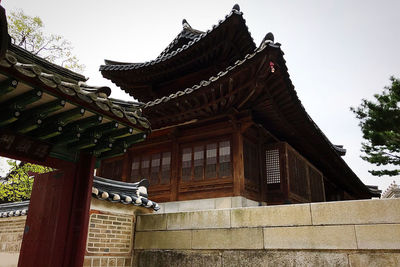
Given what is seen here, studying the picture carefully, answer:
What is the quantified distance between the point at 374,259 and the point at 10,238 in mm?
7546

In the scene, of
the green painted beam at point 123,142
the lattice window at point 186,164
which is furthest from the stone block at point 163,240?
the lattice window at point 186,164

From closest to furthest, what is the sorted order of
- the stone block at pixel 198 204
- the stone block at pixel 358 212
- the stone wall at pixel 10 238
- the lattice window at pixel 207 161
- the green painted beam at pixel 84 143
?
1. the stone block at pixel 358 212
2. the green painted beam at pixel 84 143
3. the stone wall at pixel 10 238
4. the stone block at pixel 198 204
5. the lattice window at pixel 207 161

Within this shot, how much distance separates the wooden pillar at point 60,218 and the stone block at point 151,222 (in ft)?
5.72

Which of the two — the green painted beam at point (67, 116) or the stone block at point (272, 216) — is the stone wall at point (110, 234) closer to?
the green painted beam at point (67, 116)

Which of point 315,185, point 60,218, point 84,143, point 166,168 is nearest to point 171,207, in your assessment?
point 166,168

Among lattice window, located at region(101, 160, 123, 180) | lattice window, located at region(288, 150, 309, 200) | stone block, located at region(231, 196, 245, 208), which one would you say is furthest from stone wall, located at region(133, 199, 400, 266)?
lattice window, located at region(288, 150, 309, 200)

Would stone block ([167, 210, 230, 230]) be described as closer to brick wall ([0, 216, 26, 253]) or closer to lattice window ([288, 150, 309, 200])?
brick wall ([0, 216, 26, 253])

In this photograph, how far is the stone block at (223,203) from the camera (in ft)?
26.4

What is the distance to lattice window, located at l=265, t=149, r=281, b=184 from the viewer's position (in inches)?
384

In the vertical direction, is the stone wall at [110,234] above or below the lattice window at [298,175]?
below

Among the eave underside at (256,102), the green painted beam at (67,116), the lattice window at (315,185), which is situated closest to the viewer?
the green painted beam at (67,116)

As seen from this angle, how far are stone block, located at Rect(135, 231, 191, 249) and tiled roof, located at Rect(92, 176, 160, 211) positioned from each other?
59 centimetres

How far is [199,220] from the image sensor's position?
17.8 ft

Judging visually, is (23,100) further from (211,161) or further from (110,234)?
(211,161)
